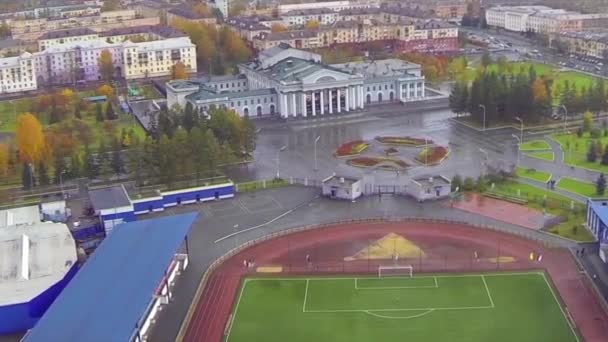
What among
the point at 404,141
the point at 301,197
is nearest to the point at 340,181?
the point at 301,197

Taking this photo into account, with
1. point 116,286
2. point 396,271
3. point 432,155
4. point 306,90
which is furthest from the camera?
point 306,90

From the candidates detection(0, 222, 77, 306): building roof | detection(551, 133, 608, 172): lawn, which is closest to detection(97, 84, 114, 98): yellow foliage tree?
detection(0, 222, 77, 306): building roof

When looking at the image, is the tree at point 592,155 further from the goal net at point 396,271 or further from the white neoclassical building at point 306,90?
the white neoclassical building at point 306,90

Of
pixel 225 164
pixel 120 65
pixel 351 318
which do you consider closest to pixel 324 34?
pixel 120 65

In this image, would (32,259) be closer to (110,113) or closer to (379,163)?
(379,163)

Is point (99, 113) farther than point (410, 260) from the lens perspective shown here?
Yes

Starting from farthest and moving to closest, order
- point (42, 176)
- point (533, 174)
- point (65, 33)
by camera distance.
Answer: point (65, 33)
point (42, 176)
point (533, 174)

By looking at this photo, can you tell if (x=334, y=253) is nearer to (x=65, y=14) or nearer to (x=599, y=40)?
(x=599, y=40)
